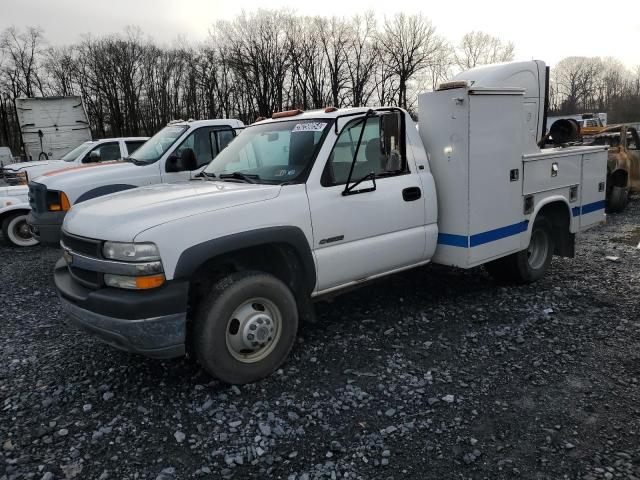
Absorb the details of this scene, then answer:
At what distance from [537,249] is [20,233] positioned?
910 cm

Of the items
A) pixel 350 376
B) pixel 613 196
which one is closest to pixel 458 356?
pixel 350 376

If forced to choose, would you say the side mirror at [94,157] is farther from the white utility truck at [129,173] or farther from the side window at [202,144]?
the side window at [202,144]

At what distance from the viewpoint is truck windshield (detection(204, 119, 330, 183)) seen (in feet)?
13.7

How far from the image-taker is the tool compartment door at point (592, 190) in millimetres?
6105

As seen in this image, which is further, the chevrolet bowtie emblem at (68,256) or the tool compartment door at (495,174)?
the tool compartment door at (495,174)

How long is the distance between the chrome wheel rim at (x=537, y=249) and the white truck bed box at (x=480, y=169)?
0.51m

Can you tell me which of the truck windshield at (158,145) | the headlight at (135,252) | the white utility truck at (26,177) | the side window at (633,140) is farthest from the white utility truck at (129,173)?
the side window at (633,140)

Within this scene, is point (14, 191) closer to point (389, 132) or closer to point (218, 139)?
point (218, 139)

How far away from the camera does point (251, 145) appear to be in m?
4.75

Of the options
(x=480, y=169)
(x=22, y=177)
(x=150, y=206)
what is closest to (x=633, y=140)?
(x=480, y=169)

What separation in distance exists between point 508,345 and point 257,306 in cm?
224

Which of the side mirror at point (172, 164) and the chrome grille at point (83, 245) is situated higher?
the side mirror at point (172, 164)

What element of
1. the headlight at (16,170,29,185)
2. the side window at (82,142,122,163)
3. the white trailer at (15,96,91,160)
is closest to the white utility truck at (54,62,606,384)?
the side window at (82,142,122,163)

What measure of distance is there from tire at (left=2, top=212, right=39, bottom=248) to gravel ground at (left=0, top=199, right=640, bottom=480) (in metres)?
4.60
